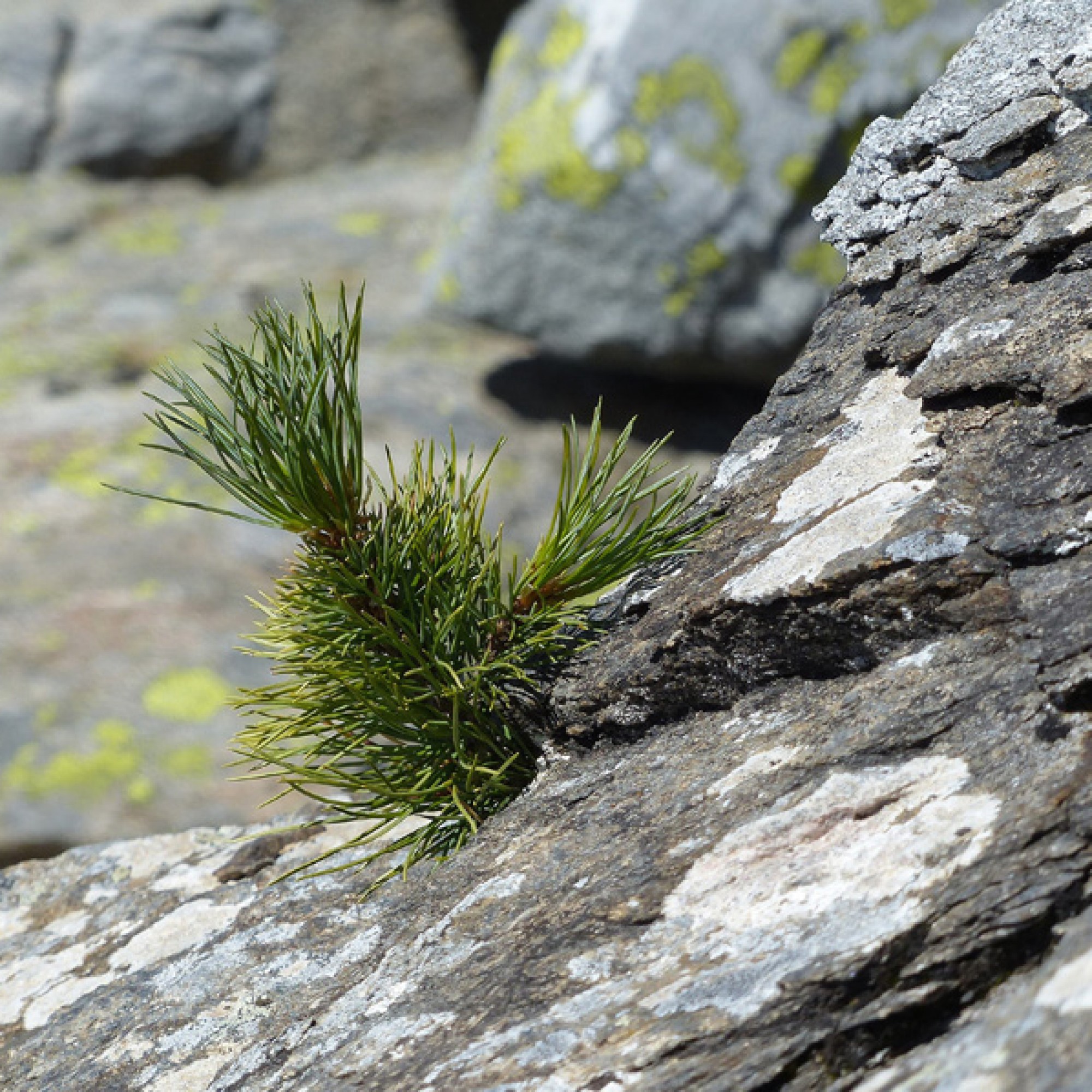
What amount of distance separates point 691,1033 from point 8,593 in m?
3.12

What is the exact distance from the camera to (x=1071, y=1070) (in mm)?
679

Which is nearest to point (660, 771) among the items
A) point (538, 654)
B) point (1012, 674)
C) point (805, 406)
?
point (538, 654)

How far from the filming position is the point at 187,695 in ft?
11.2

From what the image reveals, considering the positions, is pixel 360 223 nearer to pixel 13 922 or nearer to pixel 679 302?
pixel 679 302

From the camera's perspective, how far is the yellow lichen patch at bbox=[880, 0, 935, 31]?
3.19 meters

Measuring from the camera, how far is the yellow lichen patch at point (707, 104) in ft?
11.4

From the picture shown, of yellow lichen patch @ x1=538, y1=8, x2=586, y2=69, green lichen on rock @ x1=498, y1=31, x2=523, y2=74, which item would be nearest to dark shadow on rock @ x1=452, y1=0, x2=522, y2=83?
green lichen on rock @ x1=498, y1=31, x2=523, y2=74

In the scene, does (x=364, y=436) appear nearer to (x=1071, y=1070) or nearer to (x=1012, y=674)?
(x=1012, y=674)

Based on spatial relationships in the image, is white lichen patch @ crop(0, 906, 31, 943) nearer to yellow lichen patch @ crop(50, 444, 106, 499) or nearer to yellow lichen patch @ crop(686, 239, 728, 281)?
yellow lichen patch @ crop(50, 444, 106, 499)

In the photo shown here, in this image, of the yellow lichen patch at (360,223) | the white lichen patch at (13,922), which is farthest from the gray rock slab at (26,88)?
the white lichen patch at (13,922)

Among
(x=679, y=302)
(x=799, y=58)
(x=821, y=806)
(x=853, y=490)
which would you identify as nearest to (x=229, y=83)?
(x=679, y=302)

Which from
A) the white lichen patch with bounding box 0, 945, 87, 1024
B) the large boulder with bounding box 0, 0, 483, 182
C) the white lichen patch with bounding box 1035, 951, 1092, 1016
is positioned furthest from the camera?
the large boulder with bounding box 0, 0, 483, 182

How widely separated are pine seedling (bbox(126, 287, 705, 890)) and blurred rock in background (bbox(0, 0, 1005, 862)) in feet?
6.68

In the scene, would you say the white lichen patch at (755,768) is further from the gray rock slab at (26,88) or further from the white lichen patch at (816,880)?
the gray rock slab at (26,88)
